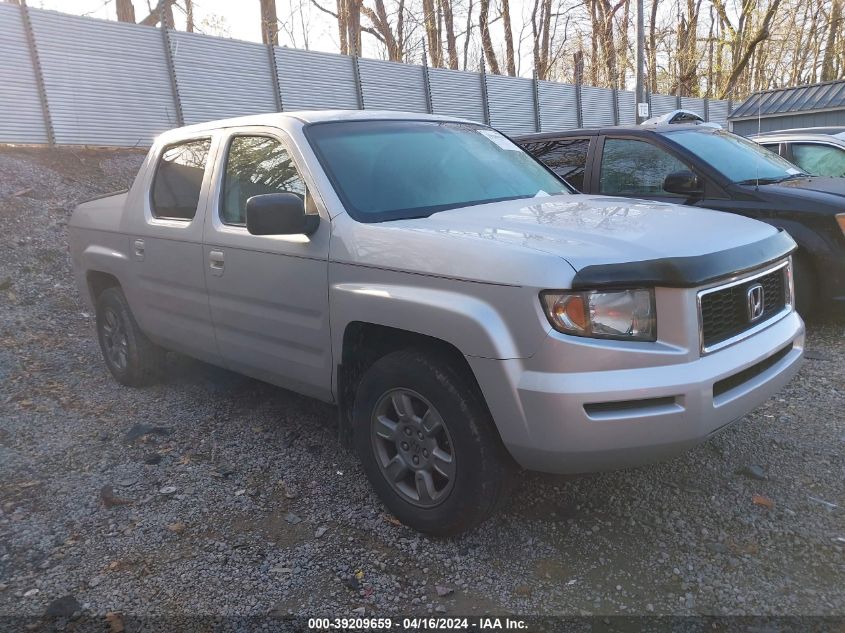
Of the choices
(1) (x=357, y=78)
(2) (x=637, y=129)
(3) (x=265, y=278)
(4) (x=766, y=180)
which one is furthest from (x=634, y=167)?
(1) (x=357, y=78)

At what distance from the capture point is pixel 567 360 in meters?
2.38

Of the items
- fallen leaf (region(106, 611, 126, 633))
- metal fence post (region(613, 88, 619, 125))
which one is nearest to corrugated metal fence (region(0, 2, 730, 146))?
metal fence post (region(613, 88, 619, 125))

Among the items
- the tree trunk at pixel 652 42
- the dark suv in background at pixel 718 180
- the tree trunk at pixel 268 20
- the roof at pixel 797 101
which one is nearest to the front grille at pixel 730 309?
the dark suv in background at pixel 718 180

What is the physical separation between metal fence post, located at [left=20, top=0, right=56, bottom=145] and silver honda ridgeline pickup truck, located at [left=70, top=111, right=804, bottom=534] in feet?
32.7

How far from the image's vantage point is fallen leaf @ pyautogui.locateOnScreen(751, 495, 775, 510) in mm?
3072

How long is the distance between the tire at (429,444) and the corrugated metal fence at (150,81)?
11.8m

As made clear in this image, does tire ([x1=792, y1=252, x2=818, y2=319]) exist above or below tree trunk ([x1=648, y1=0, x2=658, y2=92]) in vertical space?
below

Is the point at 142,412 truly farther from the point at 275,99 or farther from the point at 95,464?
the point at 275,99

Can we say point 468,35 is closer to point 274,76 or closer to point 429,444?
point 274,76

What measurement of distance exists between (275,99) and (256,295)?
14.2 meters

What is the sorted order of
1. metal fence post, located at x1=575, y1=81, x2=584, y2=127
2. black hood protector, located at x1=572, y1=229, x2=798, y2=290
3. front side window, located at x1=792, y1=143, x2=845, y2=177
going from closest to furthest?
black hood protector, located at x1=572, y1=229, x2=798, y2=290 < front side window, located at x1=792, y1=143, x2=845, y2=177 < metal fence post, located at x1=575, y1=81, x2=584, y2=127

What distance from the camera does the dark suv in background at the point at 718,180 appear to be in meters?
5.30

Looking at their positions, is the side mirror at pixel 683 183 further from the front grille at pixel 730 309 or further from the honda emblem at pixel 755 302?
the honda emblem at pixel 755 302

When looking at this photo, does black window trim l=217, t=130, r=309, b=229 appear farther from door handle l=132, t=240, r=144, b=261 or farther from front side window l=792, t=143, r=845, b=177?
front side window l=792, t=143, r=845, b=177
